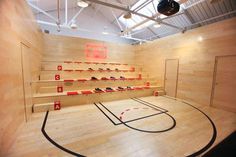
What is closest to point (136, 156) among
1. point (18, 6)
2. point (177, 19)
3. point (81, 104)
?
point (81, 104)

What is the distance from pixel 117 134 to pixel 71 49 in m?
5.48

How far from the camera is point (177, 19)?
22.7 ft

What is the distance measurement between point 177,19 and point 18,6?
291 inches

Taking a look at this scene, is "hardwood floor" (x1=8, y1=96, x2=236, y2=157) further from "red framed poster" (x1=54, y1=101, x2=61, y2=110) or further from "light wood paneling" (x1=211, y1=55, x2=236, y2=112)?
"light wood paneling" (x1=211, y1=55, x2=236, y2=112)

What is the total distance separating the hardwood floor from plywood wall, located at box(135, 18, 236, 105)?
1377mm

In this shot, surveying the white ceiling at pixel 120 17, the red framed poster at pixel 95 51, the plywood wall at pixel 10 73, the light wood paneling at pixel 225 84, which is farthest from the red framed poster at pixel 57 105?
the light wood paneling at pixel 225 84

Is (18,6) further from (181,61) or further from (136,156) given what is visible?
(181,61)

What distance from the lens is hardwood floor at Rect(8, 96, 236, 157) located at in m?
1.85

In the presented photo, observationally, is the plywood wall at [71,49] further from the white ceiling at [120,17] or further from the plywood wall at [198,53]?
the plywood wall at [198,53]

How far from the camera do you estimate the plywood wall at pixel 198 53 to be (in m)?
3.95

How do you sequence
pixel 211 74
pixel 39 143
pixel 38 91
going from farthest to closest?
pixel 211 74 < pixel 38 91 < pixel 39 143

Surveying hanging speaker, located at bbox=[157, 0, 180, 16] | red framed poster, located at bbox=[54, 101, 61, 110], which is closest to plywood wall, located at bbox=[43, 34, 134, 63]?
red framed poster, located at bbox=[54, 101, 61, 110]

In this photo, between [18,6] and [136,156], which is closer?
[136,156]

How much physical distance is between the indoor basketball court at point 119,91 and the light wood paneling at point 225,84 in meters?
0.03
